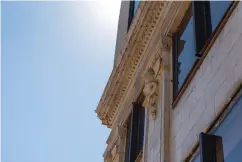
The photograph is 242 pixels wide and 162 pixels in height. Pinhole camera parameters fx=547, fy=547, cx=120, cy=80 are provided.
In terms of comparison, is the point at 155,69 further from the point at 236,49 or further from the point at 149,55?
the point at 236,49

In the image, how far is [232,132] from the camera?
8.18 metres

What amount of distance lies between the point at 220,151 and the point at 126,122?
7.29 meters

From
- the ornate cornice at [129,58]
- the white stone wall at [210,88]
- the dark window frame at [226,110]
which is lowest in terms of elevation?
the dark window frame at [226,110]

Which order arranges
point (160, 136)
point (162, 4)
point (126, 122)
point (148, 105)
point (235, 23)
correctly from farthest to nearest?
point (126, 122), point (162, 4), point (148, 105), point (160, 136), point (235, 23)

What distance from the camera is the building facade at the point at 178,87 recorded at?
8680 millimetres

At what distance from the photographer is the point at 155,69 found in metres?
13.3

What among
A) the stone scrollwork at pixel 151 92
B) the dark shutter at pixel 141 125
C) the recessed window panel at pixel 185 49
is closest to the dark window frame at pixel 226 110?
the recessed window panel at pixel 185 49

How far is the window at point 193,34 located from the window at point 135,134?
248 cm

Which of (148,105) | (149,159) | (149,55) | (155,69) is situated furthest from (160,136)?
(149,55)

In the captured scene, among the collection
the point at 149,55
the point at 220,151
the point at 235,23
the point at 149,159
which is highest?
the point at 149,55

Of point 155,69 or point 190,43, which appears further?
point 155,69

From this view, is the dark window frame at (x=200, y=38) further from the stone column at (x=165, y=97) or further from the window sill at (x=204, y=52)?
the stone column at (x=165, y=97)

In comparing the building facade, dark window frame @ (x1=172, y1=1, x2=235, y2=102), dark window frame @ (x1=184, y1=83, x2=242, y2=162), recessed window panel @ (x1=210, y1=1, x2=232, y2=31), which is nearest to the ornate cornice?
the building facade

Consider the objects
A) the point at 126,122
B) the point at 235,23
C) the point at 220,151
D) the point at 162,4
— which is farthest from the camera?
the point at 126,122
